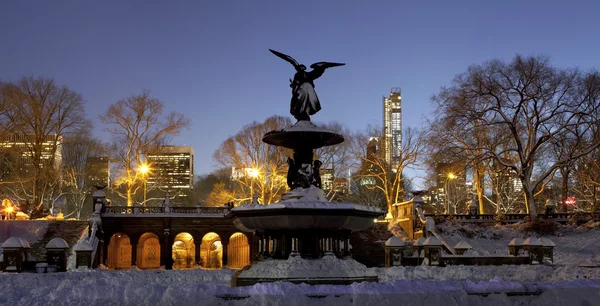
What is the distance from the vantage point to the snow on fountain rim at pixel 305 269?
1476 cm

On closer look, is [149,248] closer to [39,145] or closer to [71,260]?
[39,145]

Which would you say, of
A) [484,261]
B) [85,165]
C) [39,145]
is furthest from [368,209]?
[85,165]

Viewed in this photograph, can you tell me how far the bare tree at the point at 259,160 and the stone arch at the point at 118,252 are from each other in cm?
891

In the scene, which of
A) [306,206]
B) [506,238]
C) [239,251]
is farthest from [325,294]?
[239,251]

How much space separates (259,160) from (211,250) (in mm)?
12527

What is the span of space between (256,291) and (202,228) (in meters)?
30.1

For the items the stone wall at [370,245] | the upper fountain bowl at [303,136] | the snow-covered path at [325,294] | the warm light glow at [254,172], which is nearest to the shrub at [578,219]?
the stone wall at [370,245]

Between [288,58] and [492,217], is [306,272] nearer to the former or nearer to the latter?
[288,58]

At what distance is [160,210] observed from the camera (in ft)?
136

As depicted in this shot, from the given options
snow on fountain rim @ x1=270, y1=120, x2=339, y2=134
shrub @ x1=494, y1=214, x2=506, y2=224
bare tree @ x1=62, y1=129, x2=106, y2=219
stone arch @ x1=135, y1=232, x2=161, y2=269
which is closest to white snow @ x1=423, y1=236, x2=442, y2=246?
snow on fountain rim @ x1=270, y1=120, x2=339, y2=134

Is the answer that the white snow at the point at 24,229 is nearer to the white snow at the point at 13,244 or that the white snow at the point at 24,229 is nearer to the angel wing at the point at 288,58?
the white snow at the point at 13,244

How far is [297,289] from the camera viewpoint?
12.0 meters

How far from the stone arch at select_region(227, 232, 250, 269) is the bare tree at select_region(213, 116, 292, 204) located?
3.13m

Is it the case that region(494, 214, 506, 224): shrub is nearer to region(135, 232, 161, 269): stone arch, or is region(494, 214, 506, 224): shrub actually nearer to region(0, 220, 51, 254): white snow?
region(135, 232, 161, 269): stone arch
